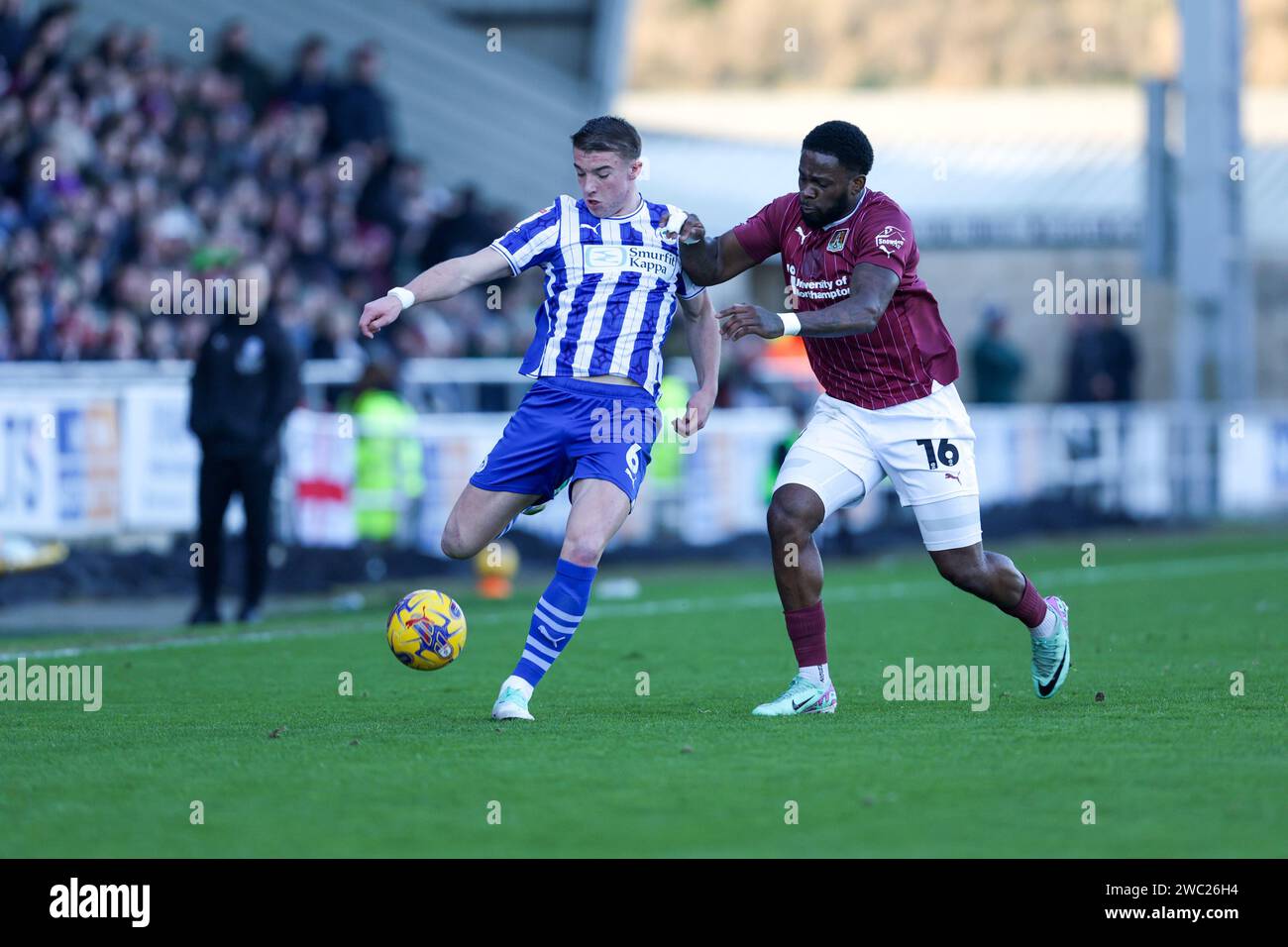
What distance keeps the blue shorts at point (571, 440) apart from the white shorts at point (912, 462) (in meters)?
0.62

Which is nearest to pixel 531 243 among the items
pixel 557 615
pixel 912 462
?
pixel 557 615

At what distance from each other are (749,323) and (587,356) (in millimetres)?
1113

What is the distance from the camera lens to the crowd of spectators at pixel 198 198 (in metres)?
18.0

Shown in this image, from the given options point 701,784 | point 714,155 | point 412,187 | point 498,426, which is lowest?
point 701,784

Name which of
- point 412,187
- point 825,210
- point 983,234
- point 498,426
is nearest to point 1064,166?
point 983,234

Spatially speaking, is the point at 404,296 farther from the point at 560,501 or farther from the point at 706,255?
the point at 560,501

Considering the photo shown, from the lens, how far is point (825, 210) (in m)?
8.12

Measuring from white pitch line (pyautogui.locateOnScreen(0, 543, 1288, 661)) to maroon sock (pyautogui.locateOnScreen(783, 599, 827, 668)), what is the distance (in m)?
4.82

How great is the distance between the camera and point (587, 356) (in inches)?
328

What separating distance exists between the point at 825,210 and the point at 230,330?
6569 millimetres

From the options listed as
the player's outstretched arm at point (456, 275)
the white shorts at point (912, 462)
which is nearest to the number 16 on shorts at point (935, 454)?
the white shorts at point (912, 462)

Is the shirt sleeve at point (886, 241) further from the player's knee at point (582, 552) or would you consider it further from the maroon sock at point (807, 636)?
the player's knee at point (582, 552)

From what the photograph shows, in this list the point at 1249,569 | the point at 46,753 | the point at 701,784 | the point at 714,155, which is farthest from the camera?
the point at 714,155

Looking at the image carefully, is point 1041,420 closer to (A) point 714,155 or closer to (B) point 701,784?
(A) point 714,155
